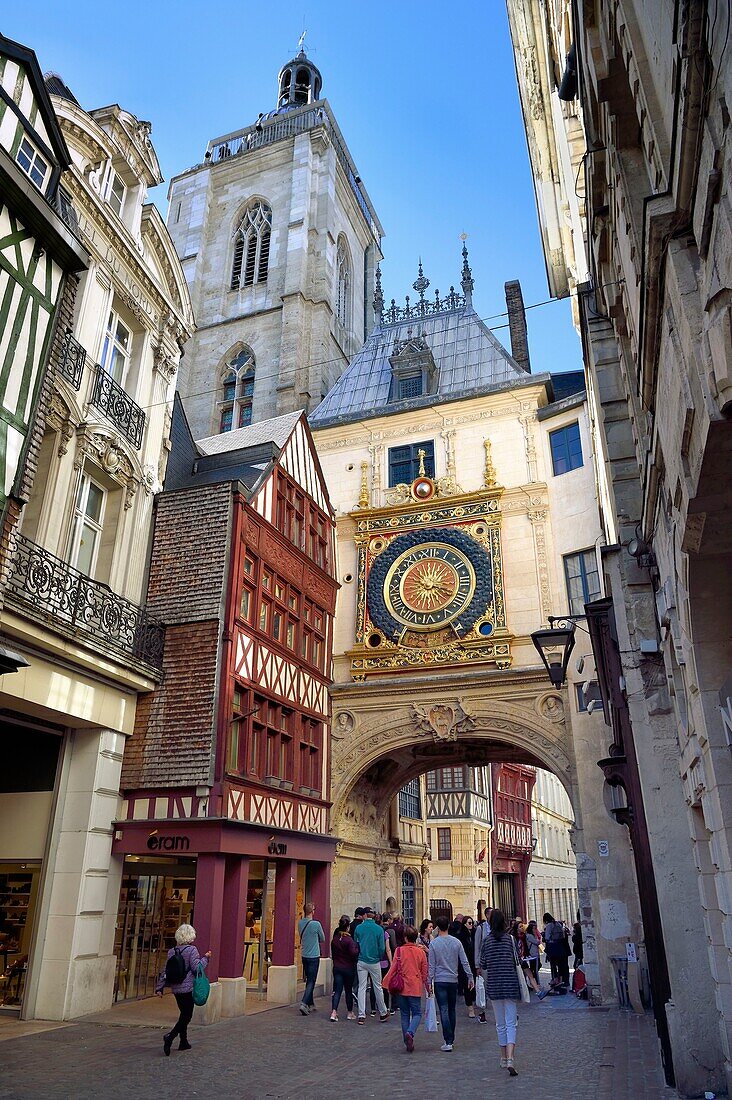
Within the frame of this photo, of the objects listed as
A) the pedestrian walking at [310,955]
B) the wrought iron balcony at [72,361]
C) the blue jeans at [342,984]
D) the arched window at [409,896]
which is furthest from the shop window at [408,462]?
the arched window at [409,896]

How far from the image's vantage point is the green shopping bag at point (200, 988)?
7898mm

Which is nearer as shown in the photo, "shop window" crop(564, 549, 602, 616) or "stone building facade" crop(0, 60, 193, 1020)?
"stone building facade" crop(0, 60, 193, 1020)

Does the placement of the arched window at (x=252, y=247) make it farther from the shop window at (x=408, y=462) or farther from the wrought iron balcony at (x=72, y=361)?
the wrought iron balcony at (x=72, y=361)

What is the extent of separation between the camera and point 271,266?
34281mm

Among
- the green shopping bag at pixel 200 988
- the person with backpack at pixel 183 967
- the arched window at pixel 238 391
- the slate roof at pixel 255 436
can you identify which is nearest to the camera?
the green shopping bag at pixel 200 988

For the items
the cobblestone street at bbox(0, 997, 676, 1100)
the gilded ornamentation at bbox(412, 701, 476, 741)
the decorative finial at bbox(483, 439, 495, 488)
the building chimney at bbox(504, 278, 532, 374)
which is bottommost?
the cobblestone street at bbox(0, 997, 676, 1100)

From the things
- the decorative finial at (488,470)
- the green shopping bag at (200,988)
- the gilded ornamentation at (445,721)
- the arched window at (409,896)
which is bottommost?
the green shopping bag at (200,988)

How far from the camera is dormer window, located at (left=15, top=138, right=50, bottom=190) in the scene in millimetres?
9648

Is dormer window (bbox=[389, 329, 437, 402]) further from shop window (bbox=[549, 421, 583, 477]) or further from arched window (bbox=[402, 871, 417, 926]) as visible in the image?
arched window (bbox=[402, 871, 417, 926])

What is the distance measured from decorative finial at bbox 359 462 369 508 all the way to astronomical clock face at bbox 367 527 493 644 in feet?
4.69

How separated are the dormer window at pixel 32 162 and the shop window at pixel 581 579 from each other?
43.5 feet

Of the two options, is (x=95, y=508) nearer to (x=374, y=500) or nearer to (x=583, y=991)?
(x=374, y=500)

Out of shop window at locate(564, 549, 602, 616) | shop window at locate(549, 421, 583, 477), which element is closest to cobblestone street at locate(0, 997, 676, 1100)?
shop window at locate(564, 549, 602, 616)

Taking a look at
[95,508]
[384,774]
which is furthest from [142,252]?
[384,774]
